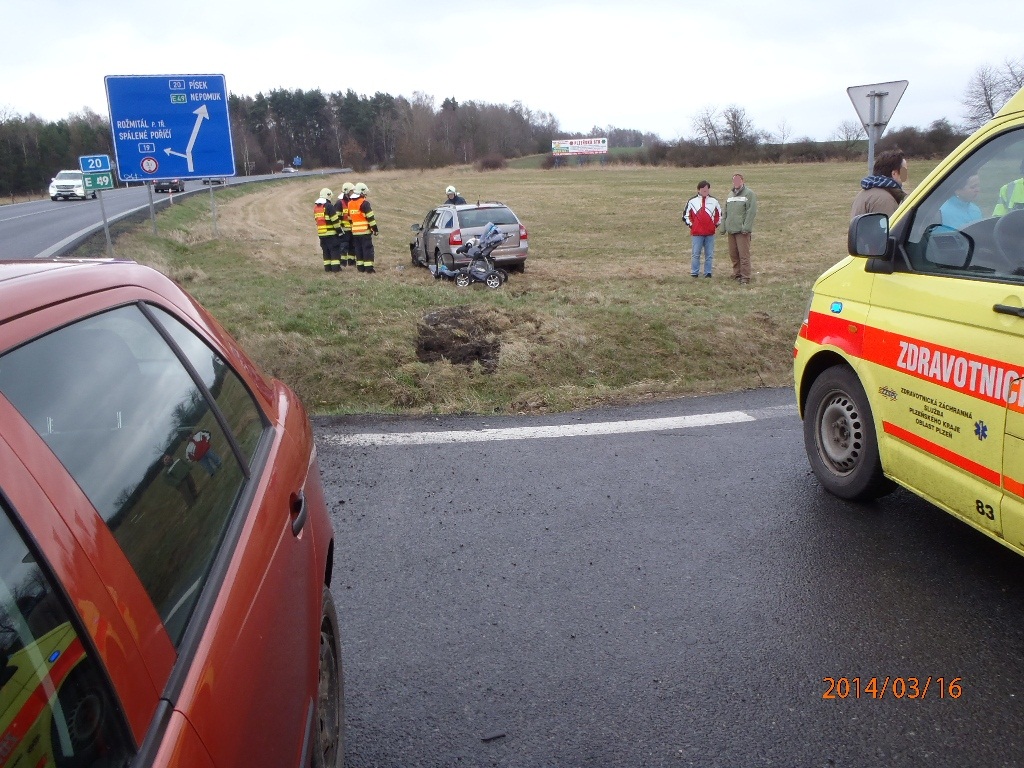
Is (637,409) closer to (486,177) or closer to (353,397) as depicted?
(353,397)

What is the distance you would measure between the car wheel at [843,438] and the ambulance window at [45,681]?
370 cm

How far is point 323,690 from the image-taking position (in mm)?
2445

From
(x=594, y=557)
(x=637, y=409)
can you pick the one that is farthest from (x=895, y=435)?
(x=637, y=409)

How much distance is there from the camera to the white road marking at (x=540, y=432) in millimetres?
5828

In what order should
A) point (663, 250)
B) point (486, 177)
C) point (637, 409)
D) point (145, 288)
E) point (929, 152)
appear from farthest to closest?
point (486, 177), point (929, 152), point (663, 250), point (637, 409), point (145, 288)

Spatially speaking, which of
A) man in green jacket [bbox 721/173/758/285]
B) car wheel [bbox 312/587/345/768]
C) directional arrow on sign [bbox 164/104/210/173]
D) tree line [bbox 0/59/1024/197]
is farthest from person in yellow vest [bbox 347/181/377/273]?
tree line [bbox 0/59/1024/197]

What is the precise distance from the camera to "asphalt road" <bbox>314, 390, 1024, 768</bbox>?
9.02ft

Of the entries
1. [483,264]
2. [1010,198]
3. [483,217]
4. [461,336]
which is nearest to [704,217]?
[483,264]

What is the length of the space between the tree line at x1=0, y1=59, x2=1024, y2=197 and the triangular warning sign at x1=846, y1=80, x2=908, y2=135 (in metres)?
47.9

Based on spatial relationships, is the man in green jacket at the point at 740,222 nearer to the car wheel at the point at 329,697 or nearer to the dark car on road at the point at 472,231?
the dark car on road at the point at 472,231

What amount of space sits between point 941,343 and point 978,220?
21.9 inches

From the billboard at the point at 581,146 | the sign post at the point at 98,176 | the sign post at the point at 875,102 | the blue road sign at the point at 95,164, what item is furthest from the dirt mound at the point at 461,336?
the billboard at the point at 581,146

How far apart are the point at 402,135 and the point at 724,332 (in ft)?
370
